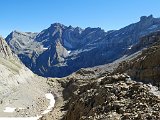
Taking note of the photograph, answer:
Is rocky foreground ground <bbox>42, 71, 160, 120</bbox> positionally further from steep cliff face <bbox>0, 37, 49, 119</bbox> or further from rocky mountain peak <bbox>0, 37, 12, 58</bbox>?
rocky mountain peak <bbox>0, 37, 12, 58</bbox>

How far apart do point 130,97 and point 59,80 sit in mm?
95020

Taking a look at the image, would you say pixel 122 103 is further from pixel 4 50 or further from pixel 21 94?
pixel 4 50

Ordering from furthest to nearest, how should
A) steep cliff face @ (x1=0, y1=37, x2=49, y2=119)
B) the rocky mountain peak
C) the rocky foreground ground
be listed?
the rocky mountain peak < steep cliff face @ (x1=0, y1=37, x2=49, y2=119) < the rocky foreground ground

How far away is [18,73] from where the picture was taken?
118062 millimetres

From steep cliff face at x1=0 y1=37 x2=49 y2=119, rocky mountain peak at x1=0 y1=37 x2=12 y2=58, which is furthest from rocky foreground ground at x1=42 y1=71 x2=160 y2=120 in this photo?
rocky mountain peak at x1=0 y1=37 x2=12 y2=58

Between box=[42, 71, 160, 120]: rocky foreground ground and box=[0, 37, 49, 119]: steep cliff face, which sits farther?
box=[0, 37, 49, 119]: steep cliff face

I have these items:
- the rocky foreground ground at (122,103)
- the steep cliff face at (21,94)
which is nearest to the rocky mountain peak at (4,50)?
the steep cliff face at (21,94)

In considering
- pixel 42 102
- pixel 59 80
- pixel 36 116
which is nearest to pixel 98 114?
pixel 36 116

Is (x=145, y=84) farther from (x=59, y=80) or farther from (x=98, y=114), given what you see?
(x=59, y=80)

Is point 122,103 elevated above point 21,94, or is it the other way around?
point 21,94

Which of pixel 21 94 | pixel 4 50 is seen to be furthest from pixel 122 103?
pixel 4 50

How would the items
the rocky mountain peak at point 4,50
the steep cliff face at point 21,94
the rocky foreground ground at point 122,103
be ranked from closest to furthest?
1. the rocky foreground ground at point 122,103
2. the steep cliff face at point 21,94
3. the rocky mountain peak at point 4,50

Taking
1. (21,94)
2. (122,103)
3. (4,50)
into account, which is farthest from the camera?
(4,50)

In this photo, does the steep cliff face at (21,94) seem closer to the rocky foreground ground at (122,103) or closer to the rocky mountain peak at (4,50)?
the rocky foreground ground at (122,103)
